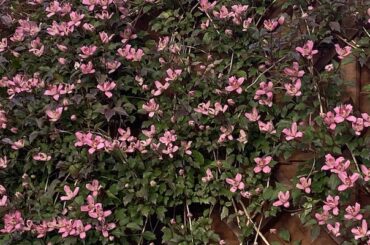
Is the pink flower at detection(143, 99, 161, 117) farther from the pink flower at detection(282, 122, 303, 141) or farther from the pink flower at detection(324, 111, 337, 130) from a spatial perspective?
the pink flower at detection(324, 111, 337, 130)

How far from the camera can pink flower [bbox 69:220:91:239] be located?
78.1 inches

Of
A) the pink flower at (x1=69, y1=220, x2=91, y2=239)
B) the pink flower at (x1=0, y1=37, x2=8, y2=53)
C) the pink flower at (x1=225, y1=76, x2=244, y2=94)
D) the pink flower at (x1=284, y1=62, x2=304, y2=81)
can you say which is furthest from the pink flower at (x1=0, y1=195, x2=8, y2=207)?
the pink flower at (x1=284, y1=62, x2=304, y2=81)

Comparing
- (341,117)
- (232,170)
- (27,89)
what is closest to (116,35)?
(27,89)

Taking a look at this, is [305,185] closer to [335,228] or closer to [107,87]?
[335,228]

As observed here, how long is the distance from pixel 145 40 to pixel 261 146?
66 cm

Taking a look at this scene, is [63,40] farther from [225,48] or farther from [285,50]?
[285,50]

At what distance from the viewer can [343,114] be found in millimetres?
1821

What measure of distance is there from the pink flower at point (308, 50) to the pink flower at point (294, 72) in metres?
0.04

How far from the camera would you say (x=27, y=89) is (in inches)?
87.7

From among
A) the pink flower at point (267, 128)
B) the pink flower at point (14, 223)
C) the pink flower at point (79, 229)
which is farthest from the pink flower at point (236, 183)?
the pink flower at point (14, 223)

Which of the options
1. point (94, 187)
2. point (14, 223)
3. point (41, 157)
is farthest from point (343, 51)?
point (14, 223)

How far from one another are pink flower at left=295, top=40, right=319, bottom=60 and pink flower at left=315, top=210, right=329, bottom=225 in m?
0.51

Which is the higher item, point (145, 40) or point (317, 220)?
point (145, 40)

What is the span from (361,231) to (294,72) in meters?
0.56
